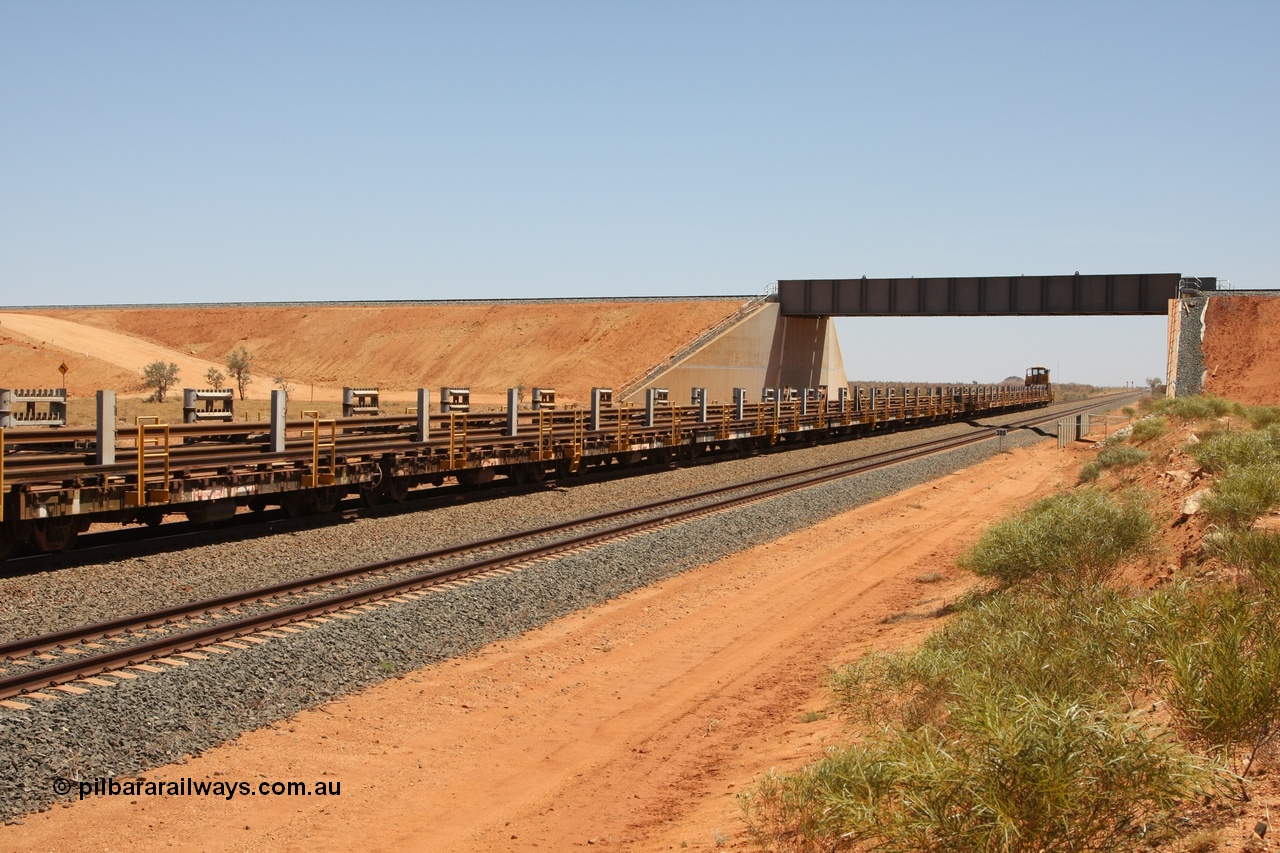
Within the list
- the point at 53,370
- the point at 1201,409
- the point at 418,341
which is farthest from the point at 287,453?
the point at 418,341

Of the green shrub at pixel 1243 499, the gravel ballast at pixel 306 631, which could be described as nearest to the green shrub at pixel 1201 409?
the gravel ballast at pixel 306 631

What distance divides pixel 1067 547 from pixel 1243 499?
1.99 meters

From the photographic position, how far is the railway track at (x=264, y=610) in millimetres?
8898

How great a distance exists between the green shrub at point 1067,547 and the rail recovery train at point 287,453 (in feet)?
35.2

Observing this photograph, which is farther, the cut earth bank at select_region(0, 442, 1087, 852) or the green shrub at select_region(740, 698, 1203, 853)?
the cut earth bank at select_region(0, 442, 1087, 852)

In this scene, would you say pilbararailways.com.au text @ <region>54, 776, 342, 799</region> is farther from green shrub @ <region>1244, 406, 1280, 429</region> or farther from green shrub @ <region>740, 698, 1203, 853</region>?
→ green shrub @ <region>1244, 406, 1280, 429</region>

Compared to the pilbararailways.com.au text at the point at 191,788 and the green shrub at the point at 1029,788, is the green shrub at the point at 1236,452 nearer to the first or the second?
the green shrub at the point at 1029,788

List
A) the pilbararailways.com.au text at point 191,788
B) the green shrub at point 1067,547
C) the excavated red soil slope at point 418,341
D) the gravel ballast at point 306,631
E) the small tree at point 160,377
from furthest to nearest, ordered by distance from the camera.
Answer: the excavated red soil slope at point 418,341, the small tree at point 160,377, the green shrub at point 1067,547, the gravel ballast at point 306,631, the pilbararailways.com.au text at point 191,788

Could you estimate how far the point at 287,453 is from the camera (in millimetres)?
16625

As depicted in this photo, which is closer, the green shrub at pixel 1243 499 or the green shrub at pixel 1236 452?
the green shrub at pixel 1243 499

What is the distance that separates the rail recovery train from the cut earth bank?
253 inches

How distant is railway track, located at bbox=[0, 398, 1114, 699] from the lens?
890 centimetres

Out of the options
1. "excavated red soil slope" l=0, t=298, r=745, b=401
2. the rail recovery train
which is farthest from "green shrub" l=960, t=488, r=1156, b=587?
"excavated red soil slope" l=0, t=298, r=745, b=401

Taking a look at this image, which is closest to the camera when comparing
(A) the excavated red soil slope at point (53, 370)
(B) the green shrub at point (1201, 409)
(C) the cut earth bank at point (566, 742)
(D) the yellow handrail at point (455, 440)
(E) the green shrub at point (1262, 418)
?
(C) the cut earth bank at point (566, 742)
